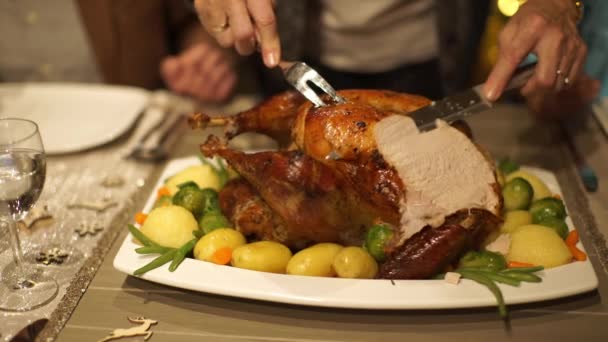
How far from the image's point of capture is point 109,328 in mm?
1365

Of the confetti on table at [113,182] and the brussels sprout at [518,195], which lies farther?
the confetti on table at [113,182]

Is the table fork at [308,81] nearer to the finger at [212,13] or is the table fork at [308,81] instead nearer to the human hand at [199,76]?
the finger at [212,13]

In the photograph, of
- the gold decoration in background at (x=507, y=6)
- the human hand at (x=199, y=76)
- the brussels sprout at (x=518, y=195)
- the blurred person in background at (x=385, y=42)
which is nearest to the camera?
the brussels sprout at (x=518, y=195)

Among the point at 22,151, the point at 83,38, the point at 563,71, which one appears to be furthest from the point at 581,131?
the point at 83,38

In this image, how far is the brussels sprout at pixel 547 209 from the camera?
5.28 ft

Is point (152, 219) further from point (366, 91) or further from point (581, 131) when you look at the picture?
point (581, 131)

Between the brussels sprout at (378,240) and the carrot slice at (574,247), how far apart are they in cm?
46

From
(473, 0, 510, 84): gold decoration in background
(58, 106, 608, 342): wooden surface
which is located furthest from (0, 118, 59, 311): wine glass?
(473, 0, 510, 84): gold decoration in background

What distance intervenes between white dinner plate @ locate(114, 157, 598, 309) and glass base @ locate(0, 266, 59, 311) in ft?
0.69

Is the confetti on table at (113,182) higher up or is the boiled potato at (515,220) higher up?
the boiled potato at (515,220)

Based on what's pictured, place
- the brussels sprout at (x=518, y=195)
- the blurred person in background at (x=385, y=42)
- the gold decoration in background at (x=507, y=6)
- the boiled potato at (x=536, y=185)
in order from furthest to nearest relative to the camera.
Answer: the blurred person in background at (x=385, y=42) → the gold decoration in background at (x=507, y=6) → the boiled potato at (x=536, y=185) → the brussels sprout at (x=518, y=195)

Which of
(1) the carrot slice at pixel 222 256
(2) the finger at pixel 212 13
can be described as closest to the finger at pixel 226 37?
(2) the finger at pixel 212 13

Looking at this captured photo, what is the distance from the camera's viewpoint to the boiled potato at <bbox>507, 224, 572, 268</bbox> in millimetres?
1438

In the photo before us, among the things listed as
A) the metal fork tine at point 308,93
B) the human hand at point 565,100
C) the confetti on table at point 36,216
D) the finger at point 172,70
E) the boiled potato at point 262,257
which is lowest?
the confetti on table at point 36,216
